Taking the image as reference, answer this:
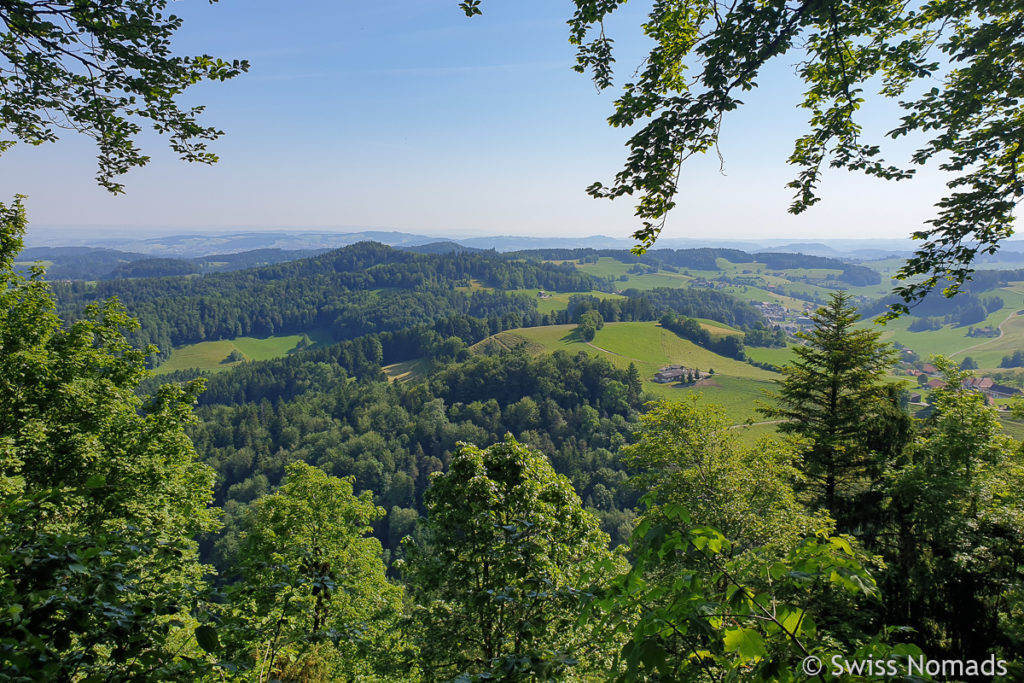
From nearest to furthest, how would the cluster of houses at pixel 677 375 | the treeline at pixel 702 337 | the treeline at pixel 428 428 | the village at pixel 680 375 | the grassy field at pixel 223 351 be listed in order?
the treeline at pixel 428 428 < the village at pixel 680 375 < the cluster of houses at pixel 677 375 < the treeline at pixel 702 337 < the grassy field at pixel 223 351

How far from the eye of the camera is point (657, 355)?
128250mm

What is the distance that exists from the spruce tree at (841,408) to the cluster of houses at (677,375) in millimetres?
95209

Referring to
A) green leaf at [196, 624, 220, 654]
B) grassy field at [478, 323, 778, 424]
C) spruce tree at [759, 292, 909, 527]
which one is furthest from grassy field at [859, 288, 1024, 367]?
green leaf at [196, 624, 220, 654]

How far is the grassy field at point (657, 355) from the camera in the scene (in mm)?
98812

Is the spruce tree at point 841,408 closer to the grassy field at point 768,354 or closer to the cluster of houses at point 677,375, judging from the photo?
the cluster of houses at point 677,375

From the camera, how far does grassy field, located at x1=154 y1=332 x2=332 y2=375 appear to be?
156 meters

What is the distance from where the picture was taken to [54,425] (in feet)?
40.2

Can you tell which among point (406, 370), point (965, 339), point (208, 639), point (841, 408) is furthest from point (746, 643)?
point (965, 339)

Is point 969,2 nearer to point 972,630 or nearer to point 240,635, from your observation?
point 240,635

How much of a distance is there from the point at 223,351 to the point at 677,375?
159 meters

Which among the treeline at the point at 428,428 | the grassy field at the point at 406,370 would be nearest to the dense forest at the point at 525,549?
the treeline at the point at 428,428

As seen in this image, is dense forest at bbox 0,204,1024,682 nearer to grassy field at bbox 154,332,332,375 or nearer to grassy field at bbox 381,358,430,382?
grassy field at bbox 381,358,430,382

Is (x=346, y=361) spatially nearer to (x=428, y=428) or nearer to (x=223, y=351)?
(x=223, y=351)

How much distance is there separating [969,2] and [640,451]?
1450 centimetres
